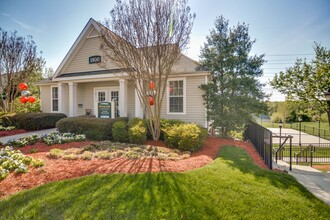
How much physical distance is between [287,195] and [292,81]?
899cm

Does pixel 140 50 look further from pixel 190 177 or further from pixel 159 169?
pixel 190 177

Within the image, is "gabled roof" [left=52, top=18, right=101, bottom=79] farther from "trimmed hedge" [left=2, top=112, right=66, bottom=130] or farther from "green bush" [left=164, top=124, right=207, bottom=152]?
"green bush" [left=164, top=124, right=207, bottom=152]

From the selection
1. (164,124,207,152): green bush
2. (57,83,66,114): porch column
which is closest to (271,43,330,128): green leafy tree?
(164,124,207,152): green bush

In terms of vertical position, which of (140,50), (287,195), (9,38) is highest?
(9,38)

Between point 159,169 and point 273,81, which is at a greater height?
point 273,81

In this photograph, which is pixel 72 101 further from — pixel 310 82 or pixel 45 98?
pixel 310 82

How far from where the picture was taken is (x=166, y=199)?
2.82 m

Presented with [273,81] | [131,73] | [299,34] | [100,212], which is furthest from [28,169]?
[299,34]

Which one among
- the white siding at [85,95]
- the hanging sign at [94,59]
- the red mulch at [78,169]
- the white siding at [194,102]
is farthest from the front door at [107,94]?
the red mulch at [78,169]

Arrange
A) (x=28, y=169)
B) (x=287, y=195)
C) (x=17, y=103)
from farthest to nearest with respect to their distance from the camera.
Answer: (x=17, y=103) → (x=28, y=169) → (x=287, y=195)

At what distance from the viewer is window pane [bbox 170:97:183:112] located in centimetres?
973

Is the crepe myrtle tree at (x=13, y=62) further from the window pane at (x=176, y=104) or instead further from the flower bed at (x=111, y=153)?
the window pane at (x=176, y=104)

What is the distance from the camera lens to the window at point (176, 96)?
968 centimetres

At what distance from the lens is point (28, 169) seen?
3.94 m
